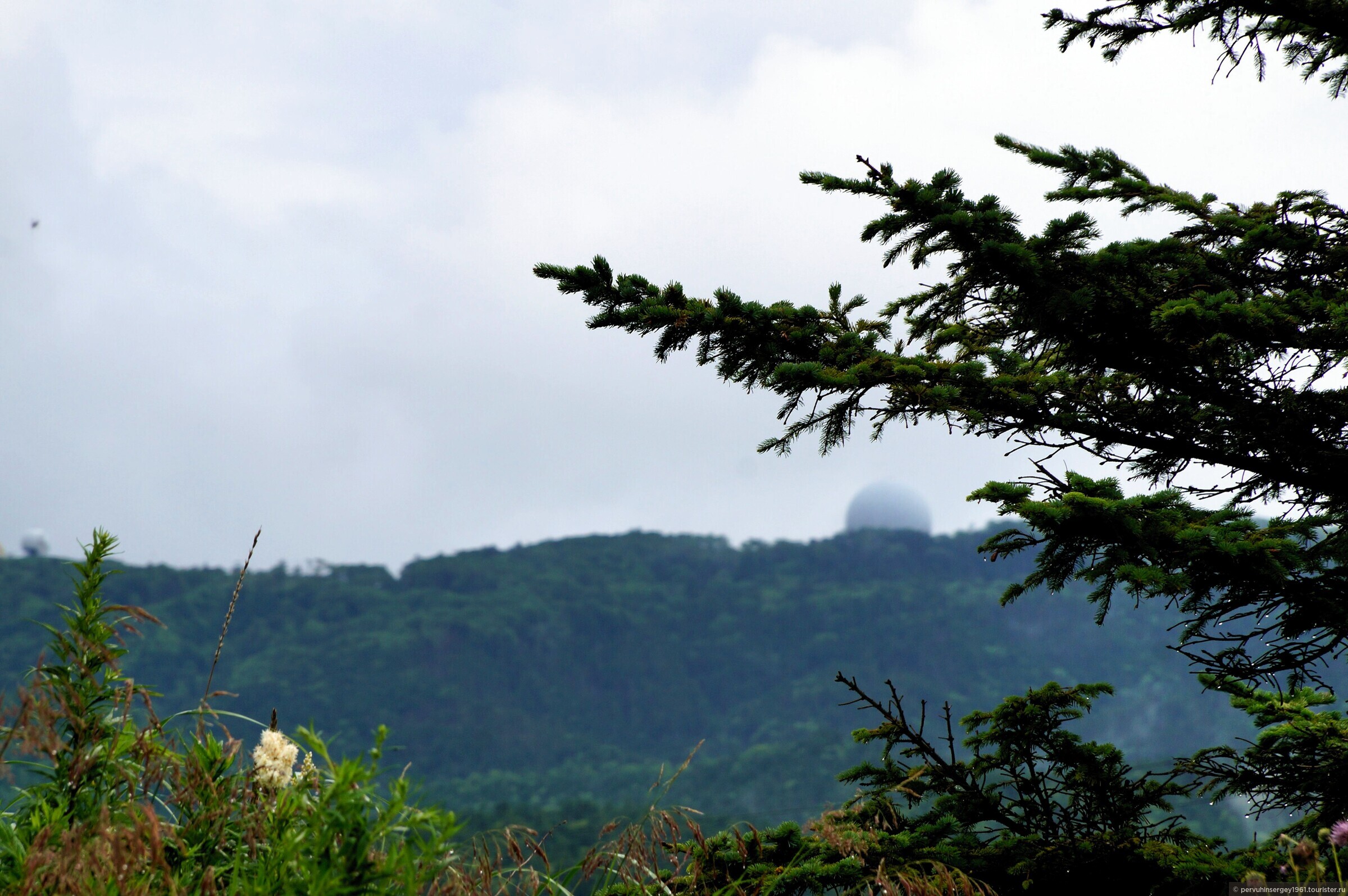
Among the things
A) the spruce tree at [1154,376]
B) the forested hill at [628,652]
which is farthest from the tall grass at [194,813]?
the forested hill at [628,652]

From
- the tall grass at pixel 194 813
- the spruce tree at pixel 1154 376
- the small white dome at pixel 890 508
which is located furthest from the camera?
the small white dome at pixel 890 508

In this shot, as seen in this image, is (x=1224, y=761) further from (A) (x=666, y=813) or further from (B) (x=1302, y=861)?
(A) (x=666, y=813)

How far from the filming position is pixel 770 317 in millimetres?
4379

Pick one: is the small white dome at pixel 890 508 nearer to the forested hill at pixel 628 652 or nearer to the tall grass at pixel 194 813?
the forested hill at pixel 628 652

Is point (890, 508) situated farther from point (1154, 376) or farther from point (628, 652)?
point (1154, 376)

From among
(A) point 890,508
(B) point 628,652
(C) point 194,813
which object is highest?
(A) point 890,508

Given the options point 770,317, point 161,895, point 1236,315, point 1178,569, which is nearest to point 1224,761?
point 1178,569

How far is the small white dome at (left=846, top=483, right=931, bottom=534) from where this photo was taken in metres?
69.2

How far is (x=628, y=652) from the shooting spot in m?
67.2

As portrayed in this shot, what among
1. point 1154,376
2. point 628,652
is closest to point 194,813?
point 1154,376

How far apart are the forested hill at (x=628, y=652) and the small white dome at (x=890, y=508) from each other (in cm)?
126

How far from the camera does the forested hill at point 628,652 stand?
57719 millimetres

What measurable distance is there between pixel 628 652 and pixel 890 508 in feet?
72.6

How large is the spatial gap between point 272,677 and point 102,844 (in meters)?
62.7
